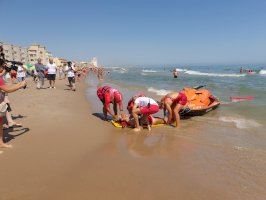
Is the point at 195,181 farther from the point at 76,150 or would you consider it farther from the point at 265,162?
the point at 76,150

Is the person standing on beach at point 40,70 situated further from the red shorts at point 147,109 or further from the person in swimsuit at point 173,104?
the red shorts at point 147,109

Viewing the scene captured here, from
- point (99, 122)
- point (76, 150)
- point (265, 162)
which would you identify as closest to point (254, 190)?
point (265, 162)

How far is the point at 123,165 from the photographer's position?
5023 mm

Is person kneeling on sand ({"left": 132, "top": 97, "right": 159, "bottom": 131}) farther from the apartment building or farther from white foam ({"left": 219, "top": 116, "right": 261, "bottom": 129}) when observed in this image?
the apartment building

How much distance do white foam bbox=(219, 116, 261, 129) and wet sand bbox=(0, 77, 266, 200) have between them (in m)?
1.24

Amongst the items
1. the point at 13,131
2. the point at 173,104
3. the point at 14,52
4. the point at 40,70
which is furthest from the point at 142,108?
the point at 14,52

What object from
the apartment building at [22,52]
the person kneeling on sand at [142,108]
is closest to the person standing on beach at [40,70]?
the person kneeling on sand at [142,108]

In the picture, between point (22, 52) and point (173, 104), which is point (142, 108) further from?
point (22, 52)

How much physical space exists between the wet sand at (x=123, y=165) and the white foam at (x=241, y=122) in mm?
1244

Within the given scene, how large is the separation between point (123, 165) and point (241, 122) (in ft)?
17.5

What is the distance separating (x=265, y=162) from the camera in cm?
546

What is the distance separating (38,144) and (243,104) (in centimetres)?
959

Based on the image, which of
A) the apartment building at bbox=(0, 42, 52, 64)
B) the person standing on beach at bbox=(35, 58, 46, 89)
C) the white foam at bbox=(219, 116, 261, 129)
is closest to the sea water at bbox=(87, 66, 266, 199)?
the white foam at bbox=(219, 116, 261, 129)

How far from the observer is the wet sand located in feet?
13.4
